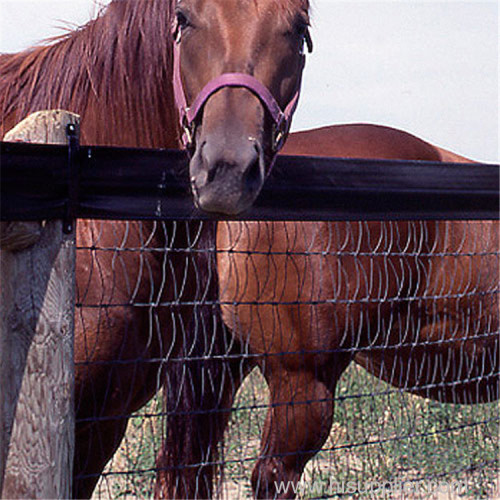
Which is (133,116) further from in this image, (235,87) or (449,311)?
(449,311)

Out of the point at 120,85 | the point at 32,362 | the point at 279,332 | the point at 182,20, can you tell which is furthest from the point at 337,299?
the point at 32,362

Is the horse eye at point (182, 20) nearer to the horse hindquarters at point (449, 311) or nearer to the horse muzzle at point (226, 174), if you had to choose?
the horse muzzle at point (226, 174)

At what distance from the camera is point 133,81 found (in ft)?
7.34

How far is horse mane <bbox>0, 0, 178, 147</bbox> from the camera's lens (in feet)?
7.32

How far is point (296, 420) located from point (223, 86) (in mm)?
1811

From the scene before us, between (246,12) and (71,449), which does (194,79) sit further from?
(71,449)

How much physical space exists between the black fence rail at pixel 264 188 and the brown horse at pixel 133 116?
0.46 ft

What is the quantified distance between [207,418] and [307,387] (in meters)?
0.45

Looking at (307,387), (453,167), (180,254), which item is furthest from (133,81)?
(307,387)

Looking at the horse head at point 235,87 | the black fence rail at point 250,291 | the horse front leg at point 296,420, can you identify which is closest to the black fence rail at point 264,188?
the black fence rail at point 250,291

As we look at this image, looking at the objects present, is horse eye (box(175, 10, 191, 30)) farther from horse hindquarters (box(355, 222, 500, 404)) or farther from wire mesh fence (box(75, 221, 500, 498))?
horse hindquarters (box(355, 222, 500, 404))

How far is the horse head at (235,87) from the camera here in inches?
65.8

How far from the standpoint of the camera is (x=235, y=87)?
5.94 ft

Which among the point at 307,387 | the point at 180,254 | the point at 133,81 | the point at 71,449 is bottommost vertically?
the point at 71,449
